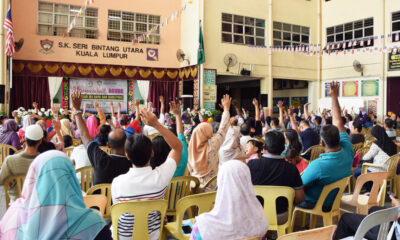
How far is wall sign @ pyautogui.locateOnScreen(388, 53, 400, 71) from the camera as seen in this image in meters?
13.2

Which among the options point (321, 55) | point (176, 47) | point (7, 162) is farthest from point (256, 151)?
point (321, 55)

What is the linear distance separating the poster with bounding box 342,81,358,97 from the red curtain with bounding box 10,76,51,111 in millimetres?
13488

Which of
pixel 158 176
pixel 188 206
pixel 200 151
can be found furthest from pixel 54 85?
pixel 188 206

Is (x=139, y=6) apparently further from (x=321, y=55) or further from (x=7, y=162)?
(x=7, y=162)

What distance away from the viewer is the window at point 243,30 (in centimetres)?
1439

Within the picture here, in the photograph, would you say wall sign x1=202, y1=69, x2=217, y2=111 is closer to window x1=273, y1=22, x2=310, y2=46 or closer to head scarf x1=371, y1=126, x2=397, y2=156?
window x1=273, y1=22, x2=310, y2=46

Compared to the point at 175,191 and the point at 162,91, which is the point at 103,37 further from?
the point at 175,191

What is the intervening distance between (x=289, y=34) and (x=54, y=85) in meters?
11.3

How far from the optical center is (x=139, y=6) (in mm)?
14414

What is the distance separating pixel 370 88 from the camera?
14.2m

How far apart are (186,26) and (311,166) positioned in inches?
504

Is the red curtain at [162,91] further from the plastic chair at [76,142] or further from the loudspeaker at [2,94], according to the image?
the plastic chair at [76,142]

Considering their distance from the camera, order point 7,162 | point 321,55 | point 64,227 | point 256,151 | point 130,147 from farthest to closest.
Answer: point 321,55 < point 256,151 < point 7,162 < point 130,147 < point 64,227

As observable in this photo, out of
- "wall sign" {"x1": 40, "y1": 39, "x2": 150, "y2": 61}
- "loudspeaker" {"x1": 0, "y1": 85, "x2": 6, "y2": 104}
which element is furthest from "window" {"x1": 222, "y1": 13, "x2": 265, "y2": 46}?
"loudspeaker" {"x1": 0, "y1": 85, "x2": 6, "y2": 104}
